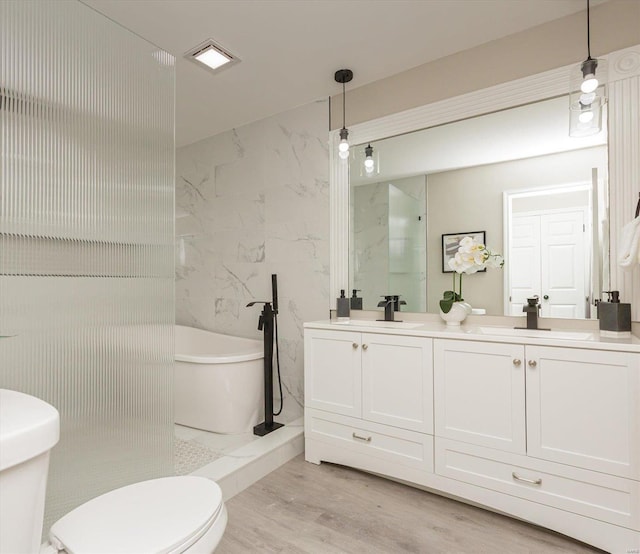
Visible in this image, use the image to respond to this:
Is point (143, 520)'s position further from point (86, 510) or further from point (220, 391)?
point (220, 391)

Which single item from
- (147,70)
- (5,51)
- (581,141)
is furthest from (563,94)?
(5,51)

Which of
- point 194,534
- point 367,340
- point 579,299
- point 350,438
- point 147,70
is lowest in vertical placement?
point 350,438

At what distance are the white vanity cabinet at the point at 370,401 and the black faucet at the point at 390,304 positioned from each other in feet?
1.27

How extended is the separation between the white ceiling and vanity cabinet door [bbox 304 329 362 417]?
166cm

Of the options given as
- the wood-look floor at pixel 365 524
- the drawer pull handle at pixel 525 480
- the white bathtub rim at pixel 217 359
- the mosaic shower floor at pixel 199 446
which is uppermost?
the white bathtub rim at pixel 217 359

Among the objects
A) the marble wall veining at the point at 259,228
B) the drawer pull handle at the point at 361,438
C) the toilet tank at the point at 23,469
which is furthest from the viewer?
the marble wall veining at the point at 259,228

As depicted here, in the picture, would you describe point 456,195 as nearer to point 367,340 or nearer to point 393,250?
point 393,250

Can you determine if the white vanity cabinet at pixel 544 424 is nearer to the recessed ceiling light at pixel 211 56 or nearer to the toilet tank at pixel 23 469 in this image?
the toilet tank at pixel 23 469

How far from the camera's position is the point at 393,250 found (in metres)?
2.60

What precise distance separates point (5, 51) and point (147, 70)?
51 centimetres

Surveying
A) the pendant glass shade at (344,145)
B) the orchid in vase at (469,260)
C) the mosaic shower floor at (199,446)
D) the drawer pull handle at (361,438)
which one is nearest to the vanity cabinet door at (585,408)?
the orchid in vase at (469,260)

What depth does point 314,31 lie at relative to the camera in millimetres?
2139

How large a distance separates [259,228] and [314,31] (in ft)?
5.01

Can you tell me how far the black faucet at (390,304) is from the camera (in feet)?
8.14
